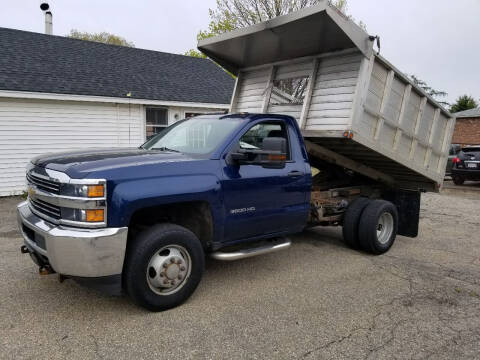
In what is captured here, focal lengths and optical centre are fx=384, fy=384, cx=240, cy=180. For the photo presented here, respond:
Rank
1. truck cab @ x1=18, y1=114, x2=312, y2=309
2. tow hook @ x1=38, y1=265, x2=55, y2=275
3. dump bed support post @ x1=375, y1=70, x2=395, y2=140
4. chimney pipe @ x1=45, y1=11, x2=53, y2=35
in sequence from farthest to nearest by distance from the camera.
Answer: chimney pipe @ x1=45, y1=11, x2=53, y2=35 → dump bed support post @ x1=375, y1=70, x2=395, y2=140 → tow hook @ x1=38, y1=265, x2=55, y2=275 → truck cab @ x1=18, y1=114, x2=312, y2=309

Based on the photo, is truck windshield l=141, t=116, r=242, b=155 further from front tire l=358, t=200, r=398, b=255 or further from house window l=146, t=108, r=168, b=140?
house window l=146, t=108, r=168, b=140

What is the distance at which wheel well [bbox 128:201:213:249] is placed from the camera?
4.02 meters

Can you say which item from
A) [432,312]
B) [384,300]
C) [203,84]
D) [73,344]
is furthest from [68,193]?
[203,84]

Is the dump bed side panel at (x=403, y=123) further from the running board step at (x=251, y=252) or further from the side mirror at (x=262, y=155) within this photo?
the running board step at (x=251, y=252)

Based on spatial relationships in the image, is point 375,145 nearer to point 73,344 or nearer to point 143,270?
point 143,270

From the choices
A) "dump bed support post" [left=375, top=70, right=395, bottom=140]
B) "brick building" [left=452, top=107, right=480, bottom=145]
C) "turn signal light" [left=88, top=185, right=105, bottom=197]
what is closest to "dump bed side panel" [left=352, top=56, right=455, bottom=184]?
"dump bed support post" [left=375, top=70, right=395, bottom=140]

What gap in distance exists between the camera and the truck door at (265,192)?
4.29 metres

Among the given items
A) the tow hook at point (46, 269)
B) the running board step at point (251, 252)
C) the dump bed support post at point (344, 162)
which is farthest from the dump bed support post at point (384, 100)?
the tow hook at point (46, 269)

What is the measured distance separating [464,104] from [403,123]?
42.1 m

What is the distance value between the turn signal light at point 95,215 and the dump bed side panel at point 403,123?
341cm

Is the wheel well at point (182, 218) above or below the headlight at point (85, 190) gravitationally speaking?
below

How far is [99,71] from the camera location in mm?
13531

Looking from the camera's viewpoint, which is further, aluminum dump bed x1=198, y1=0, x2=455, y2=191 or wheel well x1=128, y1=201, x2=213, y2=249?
aluminum dump bed x1=198, y1=0, x2=455, y2=191

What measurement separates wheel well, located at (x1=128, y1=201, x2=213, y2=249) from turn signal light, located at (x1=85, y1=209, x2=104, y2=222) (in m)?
0.55
